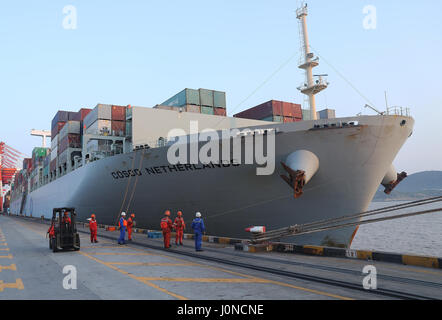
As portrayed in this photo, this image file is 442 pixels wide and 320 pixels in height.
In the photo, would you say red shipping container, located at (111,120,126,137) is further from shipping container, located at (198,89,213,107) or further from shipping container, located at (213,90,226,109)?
shipping container, located at (213,90,226,109)

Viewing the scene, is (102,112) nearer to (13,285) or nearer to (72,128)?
(72,128)

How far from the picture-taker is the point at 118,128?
28688mm

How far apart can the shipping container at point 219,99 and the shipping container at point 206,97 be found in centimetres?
45

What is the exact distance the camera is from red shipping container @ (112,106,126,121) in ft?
95.1

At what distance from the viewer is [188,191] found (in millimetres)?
17500

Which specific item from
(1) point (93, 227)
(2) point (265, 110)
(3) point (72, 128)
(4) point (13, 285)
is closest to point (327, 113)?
(2) point (265, 110)

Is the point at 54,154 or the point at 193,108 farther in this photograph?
the point at 54,154

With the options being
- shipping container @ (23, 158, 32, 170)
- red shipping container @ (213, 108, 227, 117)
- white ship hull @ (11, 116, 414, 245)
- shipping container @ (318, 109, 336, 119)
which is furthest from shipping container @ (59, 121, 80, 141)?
shipping container @ (23, 158, 32, 170)

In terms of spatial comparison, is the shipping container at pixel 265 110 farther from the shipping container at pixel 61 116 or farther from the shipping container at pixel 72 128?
the shipping container at pixel 61 116

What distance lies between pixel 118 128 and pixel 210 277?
23.2m

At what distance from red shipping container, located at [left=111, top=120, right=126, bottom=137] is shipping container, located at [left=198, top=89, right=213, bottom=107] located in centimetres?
726

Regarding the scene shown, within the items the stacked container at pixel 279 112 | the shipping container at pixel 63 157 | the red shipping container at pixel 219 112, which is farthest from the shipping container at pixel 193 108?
the shipping container at pixel 63 157

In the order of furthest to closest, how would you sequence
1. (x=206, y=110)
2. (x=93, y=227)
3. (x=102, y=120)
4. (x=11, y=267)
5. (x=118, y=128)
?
(x=206, y=110), (x=118, y=128), (x=102, y=120), (x=93, y=227), (x=11, y=267)

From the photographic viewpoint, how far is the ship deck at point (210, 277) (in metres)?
6.33
